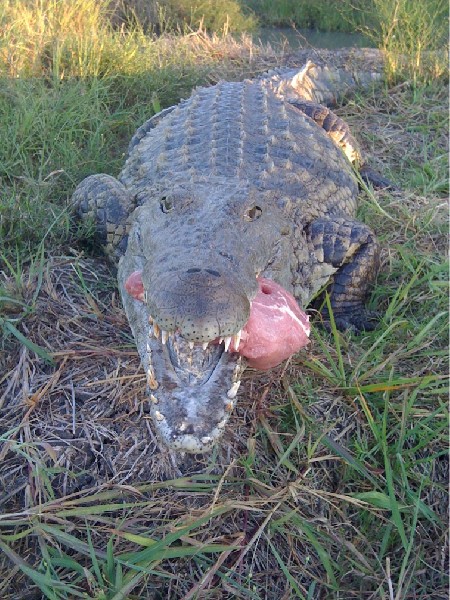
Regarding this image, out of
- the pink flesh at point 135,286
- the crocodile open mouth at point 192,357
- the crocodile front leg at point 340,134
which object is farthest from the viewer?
the crocodile front leg at point 340,134

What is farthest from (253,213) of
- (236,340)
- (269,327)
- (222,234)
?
(236,340)

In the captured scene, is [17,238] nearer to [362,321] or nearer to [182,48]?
[362,321]

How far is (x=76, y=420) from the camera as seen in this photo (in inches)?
84.5

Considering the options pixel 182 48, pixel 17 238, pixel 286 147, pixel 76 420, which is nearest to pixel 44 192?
pixel 17 238

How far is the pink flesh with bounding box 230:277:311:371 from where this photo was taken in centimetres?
203

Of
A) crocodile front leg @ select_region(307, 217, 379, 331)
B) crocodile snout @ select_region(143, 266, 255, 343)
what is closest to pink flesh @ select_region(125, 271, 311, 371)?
crocodile snout @ select_region(143, 266, 255, 343)

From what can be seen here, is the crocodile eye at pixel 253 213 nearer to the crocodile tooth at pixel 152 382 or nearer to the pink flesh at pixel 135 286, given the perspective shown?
the pink flesh at pixel 135 286

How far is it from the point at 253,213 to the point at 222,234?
0.95ft

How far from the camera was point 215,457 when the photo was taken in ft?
6.61

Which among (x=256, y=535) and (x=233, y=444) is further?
(x=233, y=444)

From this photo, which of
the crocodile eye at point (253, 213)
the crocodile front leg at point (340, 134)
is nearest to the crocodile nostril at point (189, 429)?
the crocodile eye at point (253, 213)

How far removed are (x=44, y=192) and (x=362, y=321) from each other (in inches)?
67.8

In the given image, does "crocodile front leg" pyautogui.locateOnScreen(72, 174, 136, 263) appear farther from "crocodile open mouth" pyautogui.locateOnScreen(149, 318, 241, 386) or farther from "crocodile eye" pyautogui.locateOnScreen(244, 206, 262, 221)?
"crocodile open mouth" pyautogui.locateOnScreen(149, 318, 241, 386)

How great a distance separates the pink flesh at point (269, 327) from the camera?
203 cm
